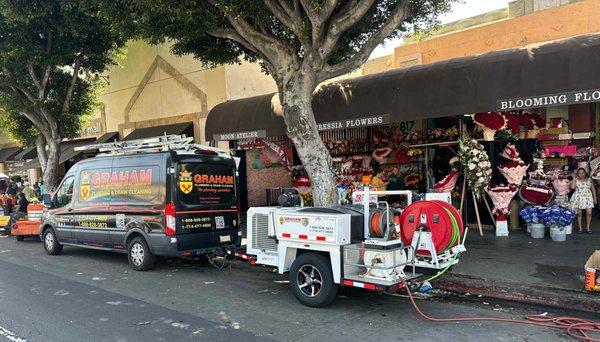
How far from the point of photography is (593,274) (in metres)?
6.26

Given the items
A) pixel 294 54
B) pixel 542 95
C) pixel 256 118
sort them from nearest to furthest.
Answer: pixel 542 95
pixel 294 54
pixel 256 118

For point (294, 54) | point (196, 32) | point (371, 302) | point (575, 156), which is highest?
point (196, 32)

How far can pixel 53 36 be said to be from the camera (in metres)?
15.8

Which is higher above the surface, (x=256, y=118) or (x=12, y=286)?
(x=256, y=118)

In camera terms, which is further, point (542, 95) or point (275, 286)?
point (542, 95)

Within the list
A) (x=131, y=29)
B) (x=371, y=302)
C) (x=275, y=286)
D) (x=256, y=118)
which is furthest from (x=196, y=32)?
(x=371, y=302)

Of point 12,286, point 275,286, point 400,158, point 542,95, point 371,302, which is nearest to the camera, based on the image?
point 371,302

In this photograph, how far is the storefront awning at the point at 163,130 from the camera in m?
17.5

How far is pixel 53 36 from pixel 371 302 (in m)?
14.3

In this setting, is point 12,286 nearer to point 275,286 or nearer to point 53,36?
point 275,286

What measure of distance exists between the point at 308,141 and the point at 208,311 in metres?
3.94

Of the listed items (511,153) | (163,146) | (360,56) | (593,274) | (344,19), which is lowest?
(593,274)

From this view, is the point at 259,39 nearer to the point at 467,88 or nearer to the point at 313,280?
the point at 467,88

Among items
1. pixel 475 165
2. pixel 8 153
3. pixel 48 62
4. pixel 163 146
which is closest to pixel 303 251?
pixel 163 146
